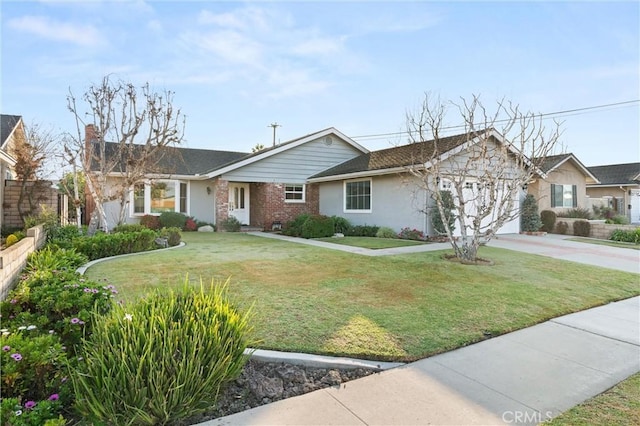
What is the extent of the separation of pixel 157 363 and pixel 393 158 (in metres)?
14.5

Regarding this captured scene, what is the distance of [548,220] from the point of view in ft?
59.2

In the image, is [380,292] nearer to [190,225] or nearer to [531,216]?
[531,216]

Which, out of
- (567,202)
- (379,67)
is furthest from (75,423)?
(567,202)

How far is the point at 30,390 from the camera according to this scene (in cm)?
292

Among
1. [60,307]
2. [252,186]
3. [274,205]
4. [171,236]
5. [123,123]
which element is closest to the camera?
[60,307]

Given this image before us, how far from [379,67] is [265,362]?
535 inches

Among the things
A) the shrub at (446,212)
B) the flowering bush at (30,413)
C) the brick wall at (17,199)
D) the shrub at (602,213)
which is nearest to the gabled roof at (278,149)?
the brick wall at (17,199)

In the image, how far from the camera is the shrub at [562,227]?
17.6 m

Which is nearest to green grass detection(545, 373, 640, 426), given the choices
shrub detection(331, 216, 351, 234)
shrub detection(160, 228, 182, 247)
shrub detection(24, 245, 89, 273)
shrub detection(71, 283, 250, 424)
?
shrub detection(71, 283, 250, 424)

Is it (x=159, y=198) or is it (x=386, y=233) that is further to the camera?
(x=159, y=198)

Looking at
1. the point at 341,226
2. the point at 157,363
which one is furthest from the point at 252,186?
the point at 157,363

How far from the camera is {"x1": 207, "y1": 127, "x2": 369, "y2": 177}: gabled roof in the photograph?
56.7 feet

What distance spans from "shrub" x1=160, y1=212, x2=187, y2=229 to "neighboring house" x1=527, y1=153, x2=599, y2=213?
17814mm

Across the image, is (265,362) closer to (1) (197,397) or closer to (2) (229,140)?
(1) (197,397)
